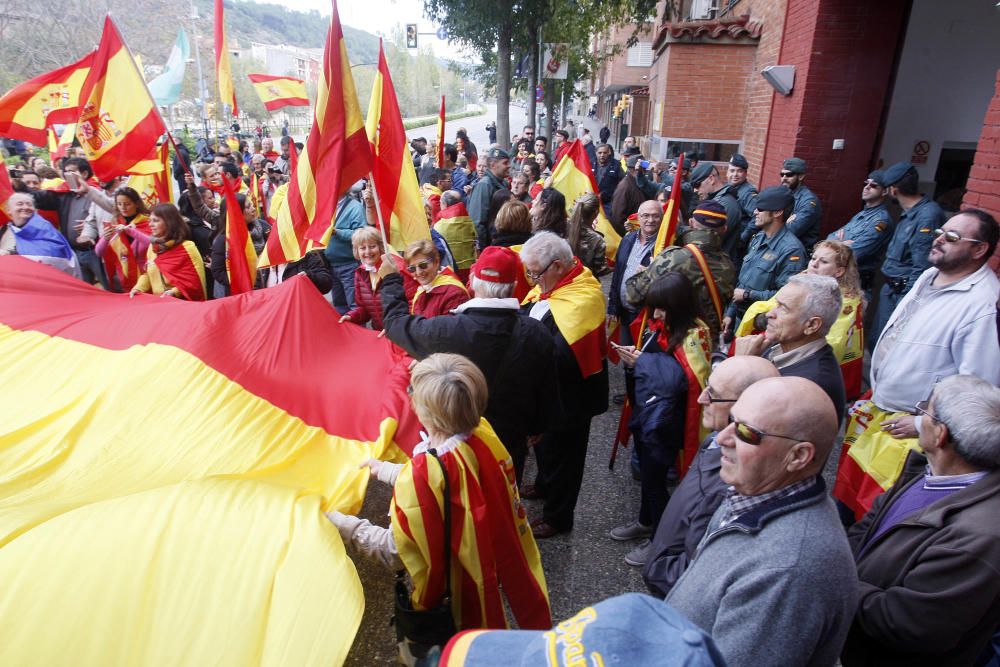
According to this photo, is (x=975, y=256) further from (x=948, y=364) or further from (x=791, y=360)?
(x=791, y=360)

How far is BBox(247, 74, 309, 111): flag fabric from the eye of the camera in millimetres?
10719

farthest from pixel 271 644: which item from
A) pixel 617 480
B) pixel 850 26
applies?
pixel 850 26

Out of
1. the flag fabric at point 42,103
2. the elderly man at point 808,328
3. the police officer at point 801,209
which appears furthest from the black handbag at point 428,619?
the flag fabric at point 42,103

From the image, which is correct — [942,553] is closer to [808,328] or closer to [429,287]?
[808,328]

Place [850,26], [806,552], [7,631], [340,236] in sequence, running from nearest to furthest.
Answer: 1. [806,552]
2. [7,631]
3. [340,236]
4. [850,26]

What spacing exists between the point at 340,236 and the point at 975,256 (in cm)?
511

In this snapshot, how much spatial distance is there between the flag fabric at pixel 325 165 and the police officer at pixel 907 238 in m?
4.52

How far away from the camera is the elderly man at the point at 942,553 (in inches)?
69.0

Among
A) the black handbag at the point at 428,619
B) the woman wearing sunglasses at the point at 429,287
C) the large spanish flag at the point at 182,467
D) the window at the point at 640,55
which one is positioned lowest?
the black handbag at the point at 428,619

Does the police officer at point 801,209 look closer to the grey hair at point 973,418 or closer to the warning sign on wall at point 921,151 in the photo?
the warning sign on wall at point 921,151

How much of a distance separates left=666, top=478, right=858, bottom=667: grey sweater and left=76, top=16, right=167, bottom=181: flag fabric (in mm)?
6428

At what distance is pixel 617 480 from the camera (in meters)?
4.45

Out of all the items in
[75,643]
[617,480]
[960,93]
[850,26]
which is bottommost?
[617,480]

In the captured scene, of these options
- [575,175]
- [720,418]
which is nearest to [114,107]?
[575,175]
